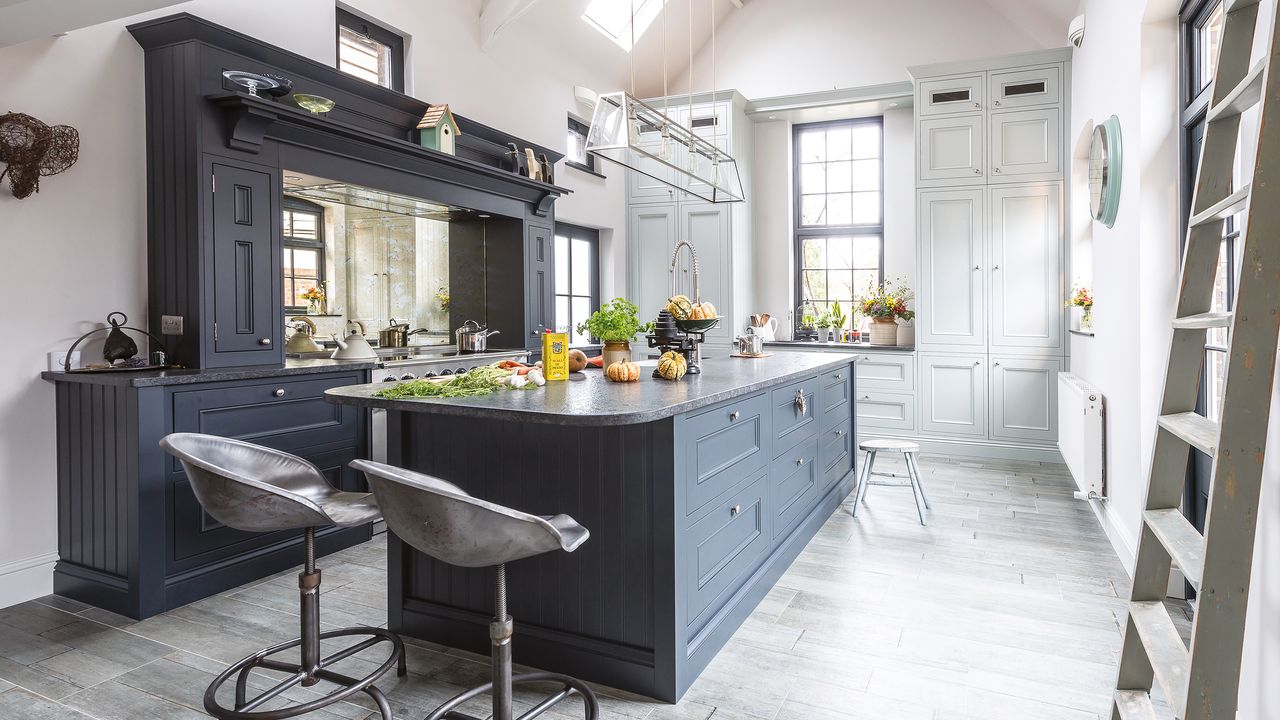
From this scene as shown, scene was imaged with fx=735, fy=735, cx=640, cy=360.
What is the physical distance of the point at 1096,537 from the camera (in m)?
3.85

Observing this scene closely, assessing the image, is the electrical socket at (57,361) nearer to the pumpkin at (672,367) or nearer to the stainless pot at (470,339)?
the stainless pot at (470,339)

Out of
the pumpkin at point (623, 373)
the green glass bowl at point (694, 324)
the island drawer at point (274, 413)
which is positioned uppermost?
the green glass bowl at point (694, 324)

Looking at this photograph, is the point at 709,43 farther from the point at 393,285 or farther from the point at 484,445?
the point at 484,445

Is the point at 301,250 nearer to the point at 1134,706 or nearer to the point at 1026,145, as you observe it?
the point at 1134,706

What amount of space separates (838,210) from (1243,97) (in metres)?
5.98

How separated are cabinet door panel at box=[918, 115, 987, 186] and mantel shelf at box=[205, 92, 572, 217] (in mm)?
3495

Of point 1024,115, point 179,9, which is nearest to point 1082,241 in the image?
point 1024,115

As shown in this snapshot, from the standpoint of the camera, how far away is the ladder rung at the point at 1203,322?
4.46ft

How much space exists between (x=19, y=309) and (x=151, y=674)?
1622 millimetres

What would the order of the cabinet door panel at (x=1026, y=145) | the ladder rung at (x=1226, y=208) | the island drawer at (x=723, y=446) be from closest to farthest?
the ladder rung at (x=1226, y=208), the island drawer at (x=723, y=446), the cabinet door panel at (x=1026, y=145)

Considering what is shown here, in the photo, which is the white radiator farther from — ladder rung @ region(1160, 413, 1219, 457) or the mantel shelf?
the mantel shelf

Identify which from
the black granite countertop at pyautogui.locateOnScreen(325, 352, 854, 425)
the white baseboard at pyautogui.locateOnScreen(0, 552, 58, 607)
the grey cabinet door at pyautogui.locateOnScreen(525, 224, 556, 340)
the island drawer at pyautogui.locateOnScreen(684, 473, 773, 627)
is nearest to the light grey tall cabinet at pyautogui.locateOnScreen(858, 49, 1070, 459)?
the grey cabinet door at pyautogui.locateOnScreen(525, 224, 556, 340)

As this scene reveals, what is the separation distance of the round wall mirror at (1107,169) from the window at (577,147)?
402 cm

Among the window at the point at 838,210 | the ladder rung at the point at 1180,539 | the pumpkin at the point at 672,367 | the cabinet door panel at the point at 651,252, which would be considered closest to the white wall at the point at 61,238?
the pumpkin at the point at 672,367
